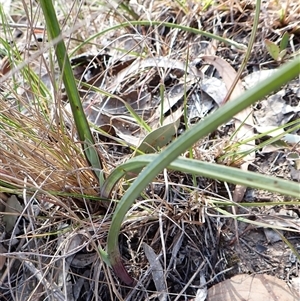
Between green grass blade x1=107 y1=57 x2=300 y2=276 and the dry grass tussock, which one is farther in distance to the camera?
the dry grass tussock

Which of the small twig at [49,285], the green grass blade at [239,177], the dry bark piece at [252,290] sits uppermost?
the green grass blade at [239,177]

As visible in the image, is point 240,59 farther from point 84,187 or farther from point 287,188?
point 287,188

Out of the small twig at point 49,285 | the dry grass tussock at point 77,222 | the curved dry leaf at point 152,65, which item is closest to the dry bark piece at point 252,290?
the dry grass tussock at point 77,222

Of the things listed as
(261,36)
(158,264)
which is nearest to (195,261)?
(158,264)

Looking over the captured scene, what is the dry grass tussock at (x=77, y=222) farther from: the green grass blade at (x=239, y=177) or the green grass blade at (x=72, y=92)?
the green grass blade at (x=239, y=177)

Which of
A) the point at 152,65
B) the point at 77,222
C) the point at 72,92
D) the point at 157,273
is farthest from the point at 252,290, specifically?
the point at 152,65

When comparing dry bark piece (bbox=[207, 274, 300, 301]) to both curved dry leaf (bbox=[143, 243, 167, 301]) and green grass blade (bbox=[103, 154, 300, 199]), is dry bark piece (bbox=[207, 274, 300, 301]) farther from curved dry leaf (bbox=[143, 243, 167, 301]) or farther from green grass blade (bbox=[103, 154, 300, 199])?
green grass blade (bbox=[103, 154, 300, 199])

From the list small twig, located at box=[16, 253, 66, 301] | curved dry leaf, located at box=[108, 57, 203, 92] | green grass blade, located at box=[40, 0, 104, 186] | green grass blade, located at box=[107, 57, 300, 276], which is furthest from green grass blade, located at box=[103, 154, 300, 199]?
curved dry leaf, located at box=[108, 57, 203, 92]

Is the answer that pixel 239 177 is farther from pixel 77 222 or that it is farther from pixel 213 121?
pixel 77 222
